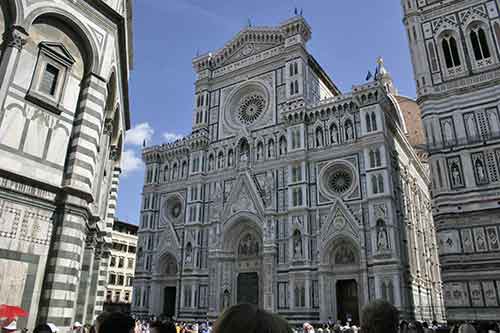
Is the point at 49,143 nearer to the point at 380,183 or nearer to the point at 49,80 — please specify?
the point at 49,80

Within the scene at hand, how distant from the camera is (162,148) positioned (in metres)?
36.4

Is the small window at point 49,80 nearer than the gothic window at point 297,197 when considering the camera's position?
Yes

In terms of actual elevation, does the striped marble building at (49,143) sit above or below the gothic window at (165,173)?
below

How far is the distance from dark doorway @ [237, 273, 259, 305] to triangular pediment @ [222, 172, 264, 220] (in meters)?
4.66

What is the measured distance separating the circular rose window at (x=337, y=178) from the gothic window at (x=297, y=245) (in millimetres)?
3521

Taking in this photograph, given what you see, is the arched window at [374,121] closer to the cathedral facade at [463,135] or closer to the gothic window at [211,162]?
the cathedral facade at [463,135]

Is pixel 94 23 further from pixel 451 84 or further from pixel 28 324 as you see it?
pixel 451 84

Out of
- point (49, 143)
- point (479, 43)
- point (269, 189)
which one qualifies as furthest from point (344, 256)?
point (49, 143)

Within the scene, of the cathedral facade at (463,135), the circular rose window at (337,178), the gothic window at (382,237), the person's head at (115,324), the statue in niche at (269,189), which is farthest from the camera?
the statue in niche at (269,189)

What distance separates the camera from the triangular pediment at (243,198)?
2881 cm

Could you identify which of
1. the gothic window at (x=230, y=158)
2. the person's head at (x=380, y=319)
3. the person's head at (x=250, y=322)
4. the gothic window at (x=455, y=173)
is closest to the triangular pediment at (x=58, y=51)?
the person's head at (x=380, y=319)

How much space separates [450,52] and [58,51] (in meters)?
23.3

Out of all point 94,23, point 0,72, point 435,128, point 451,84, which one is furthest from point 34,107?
point 451,84

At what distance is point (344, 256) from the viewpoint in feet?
80.7
